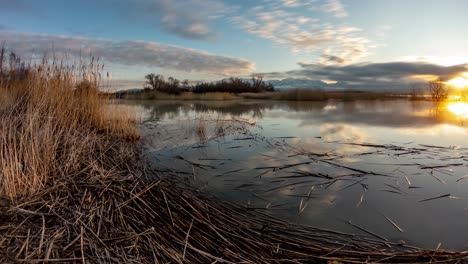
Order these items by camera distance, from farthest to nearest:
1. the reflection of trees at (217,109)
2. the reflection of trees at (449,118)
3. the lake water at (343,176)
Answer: the reflection of trees at (217,109) < the reflection of trees at (449,118) < the lake water at (343,176)

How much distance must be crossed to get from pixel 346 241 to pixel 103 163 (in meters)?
3.38

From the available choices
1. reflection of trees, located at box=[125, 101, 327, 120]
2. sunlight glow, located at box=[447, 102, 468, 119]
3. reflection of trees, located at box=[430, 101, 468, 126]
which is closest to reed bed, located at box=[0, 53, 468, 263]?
reflection of trees, located at box=[125, 101, 327, 120]

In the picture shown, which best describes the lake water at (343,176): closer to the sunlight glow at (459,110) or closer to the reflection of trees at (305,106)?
the sunlight glow at (459,110)

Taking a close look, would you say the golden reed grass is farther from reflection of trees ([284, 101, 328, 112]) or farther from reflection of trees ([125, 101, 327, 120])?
reflection of trees ([284, 101, 328, 112])

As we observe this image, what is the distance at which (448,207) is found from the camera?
3.21m

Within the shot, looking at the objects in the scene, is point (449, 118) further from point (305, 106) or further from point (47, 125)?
point (47, 125)

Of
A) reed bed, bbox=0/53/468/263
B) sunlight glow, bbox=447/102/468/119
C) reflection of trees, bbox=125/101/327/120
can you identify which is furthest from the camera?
reflection of trees, bbox=125/101/327/120

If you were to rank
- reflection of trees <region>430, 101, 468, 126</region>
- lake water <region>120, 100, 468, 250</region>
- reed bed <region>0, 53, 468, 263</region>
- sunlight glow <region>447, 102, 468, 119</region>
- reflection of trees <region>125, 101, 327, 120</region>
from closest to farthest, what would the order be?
1. reed bed <region>0, 53, 468, 263</region>
2. lake water <region>120, 100, 468, 250</region>
3. reflection of trees <region>430, 101, 468, 126</region>
4. sunlight glow <region>447, 102, 468, 119</region>
5. reflection of trees <region>125, 101, 327, 120</region>

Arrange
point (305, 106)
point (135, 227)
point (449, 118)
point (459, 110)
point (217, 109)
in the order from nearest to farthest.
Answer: point (135, 227) < point (449, 118) < point (217, 109) < point (459, 110) < point (305, 106)

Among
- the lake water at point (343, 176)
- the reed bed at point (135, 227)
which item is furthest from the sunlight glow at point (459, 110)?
the reed bed at point (135, 227)

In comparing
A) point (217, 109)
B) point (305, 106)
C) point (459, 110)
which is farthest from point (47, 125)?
point (459, 110)

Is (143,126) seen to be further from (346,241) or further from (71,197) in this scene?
(346,241)

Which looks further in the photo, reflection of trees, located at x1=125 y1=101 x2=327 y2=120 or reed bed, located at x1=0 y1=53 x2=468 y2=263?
reflection of trees, located at x1=125 y1=101 x2=327 y2=120

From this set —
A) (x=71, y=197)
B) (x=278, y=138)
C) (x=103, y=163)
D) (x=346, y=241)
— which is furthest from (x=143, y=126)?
(x=346, y=241)
